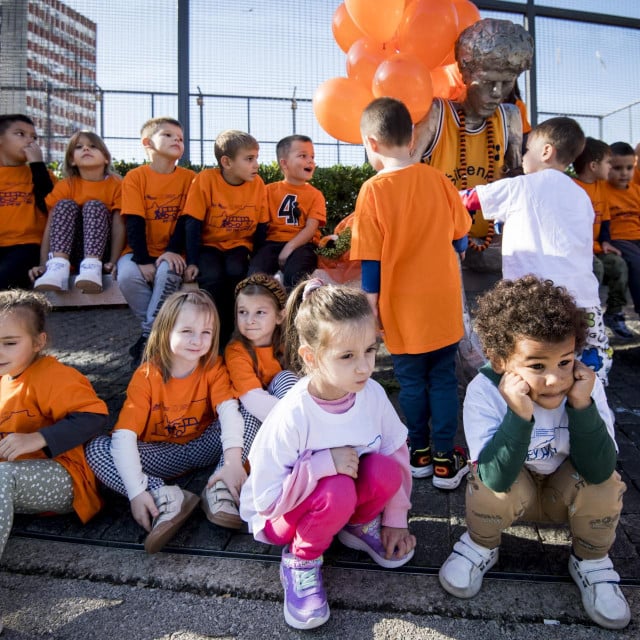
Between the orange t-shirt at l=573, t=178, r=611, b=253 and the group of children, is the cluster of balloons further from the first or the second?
the orange t-shirt at l=573, t=178, r=611, b=253

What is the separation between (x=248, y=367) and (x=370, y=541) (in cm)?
102

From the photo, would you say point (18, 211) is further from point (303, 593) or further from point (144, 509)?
point (303, 593)

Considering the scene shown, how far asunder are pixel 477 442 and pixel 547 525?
23.7 inches

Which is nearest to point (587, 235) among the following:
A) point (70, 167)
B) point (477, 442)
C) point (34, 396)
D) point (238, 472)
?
point (477, 442)

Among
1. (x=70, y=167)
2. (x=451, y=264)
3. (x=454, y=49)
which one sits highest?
(x=454, y=49)

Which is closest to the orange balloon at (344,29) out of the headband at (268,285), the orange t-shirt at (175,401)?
the headband at (268,285)

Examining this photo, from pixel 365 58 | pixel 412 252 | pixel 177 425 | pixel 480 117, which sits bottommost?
pixel 177 425

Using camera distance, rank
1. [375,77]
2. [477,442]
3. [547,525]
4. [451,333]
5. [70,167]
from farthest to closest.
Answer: [70,167], [375,77], [451,333], [547,525], [477,442]

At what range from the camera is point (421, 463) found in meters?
2.64

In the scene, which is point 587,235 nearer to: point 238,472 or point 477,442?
point 477,442

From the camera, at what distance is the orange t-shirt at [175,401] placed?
2420mm

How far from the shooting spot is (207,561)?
6.47ft

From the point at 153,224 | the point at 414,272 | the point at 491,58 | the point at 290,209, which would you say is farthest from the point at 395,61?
the point at 153,224

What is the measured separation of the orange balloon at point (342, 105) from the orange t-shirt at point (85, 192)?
1404 millimetres
